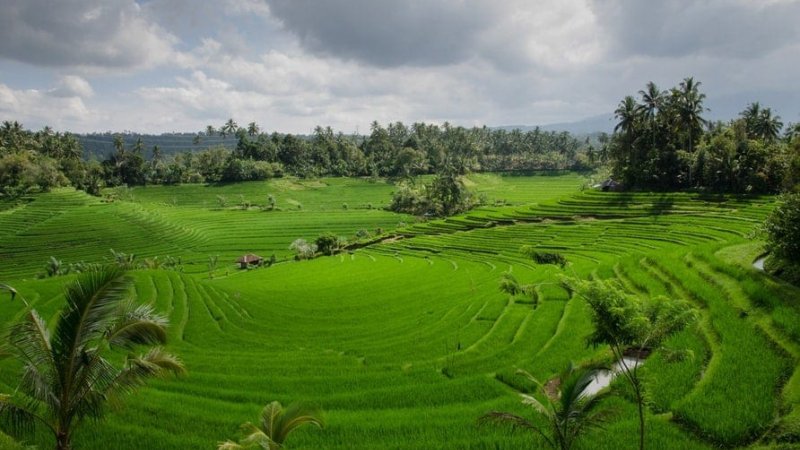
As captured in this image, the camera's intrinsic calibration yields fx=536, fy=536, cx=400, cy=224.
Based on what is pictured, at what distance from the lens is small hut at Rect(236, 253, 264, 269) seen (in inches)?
2406

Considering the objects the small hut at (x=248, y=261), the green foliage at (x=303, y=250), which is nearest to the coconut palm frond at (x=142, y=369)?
the small hut at (x=248, y=261)

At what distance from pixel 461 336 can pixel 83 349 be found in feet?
51.1

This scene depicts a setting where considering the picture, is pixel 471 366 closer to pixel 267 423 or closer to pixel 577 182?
pixel 267 423

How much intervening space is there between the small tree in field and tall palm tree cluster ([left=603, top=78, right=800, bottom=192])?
5013 cm

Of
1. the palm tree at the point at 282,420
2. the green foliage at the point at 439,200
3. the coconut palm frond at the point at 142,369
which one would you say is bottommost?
the green foliage at the point at 439,200

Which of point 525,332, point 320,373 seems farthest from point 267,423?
→ point 525,332

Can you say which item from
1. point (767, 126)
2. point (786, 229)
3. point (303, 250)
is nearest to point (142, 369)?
point (786, 229)

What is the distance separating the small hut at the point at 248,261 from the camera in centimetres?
6112

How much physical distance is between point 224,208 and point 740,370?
95.2m

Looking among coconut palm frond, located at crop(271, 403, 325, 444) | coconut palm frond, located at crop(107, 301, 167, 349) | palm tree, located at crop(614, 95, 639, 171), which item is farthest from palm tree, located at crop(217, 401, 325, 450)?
palm tree, located at crop(614, 95, 639, 171)

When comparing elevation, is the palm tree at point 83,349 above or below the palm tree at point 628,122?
below

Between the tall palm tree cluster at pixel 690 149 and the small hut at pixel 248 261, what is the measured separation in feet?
151

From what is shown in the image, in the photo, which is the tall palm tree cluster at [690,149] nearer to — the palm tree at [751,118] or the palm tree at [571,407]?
the palm tree at [751,118]

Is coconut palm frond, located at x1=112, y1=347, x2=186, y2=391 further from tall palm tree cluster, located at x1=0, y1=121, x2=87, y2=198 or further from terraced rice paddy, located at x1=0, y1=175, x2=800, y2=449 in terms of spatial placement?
tall palm tree cluster, located at x1=0, y1=121, x2=87, y2=198
